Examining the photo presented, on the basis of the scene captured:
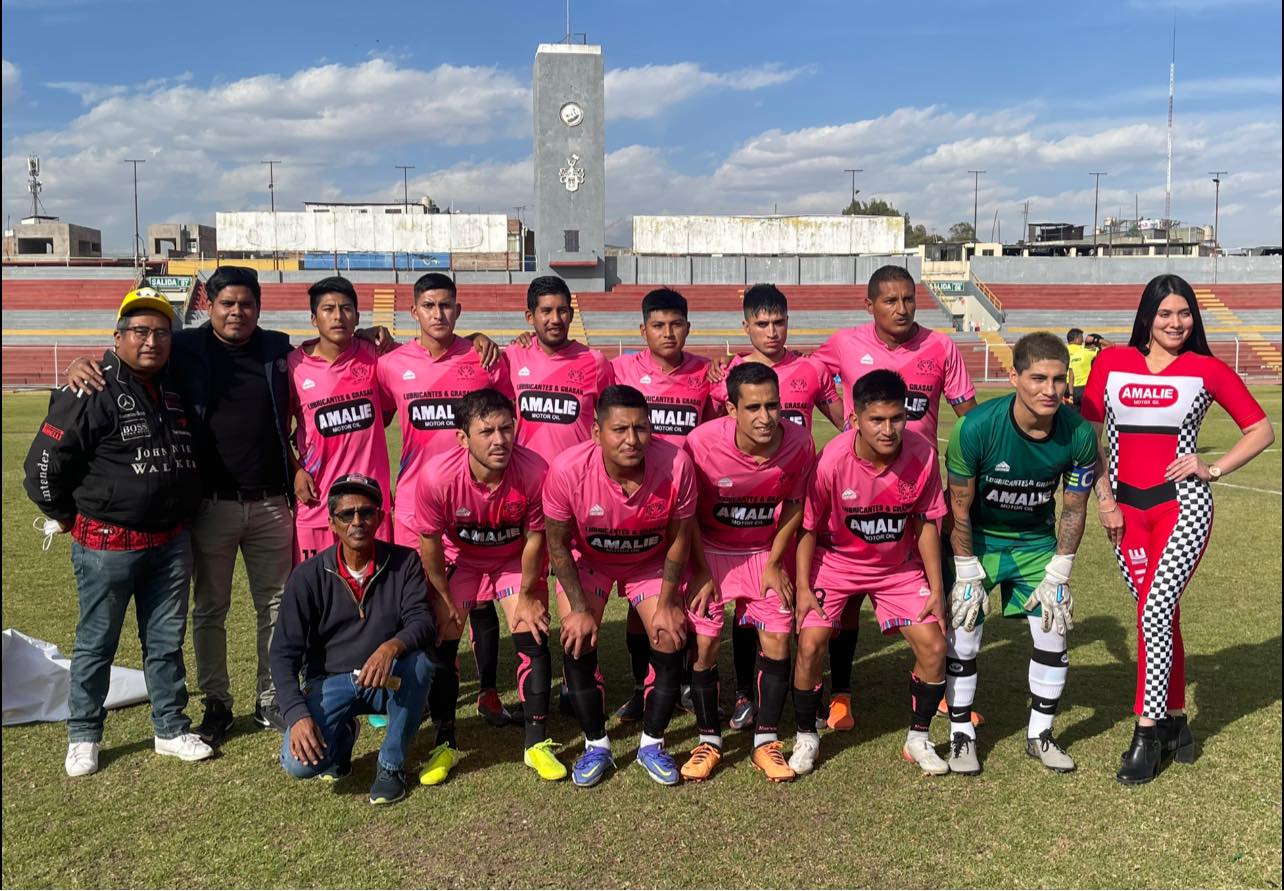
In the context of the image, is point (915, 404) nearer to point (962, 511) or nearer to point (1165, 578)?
point (962, 511)

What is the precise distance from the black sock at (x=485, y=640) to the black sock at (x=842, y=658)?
1869 mm

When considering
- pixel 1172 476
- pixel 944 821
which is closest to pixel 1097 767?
pixel 944 821

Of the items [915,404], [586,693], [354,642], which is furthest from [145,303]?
[915,404]

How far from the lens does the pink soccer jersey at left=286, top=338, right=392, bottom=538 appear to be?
514 cm

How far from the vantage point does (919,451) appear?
4.80m

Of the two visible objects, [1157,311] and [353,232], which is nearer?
[1157,311]

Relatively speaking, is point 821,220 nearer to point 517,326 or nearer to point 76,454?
point 517,326

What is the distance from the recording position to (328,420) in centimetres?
514

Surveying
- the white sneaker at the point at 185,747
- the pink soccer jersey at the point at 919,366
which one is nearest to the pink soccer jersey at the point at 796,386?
the pink soccer jersey at the point at 919,366

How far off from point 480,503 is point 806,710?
1872mm

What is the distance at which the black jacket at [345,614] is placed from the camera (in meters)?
4.49

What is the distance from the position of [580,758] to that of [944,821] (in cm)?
165

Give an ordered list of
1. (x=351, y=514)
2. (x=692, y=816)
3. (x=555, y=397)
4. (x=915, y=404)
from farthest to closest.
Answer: (x=555, y=397) → (x=915, y=404) → (x=351, y=514) → (x=692, y=816)

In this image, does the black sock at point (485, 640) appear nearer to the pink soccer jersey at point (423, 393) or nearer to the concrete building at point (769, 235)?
the pink soccer jersey at point (423, 393)
